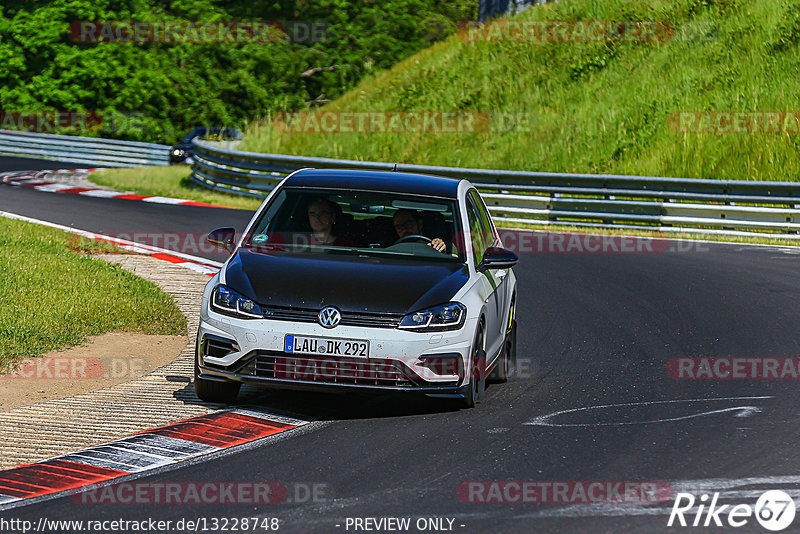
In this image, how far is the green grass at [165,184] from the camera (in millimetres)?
26016

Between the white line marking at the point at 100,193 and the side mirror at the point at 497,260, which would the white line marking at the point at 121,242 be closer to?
the white line marking at the point at 100,193

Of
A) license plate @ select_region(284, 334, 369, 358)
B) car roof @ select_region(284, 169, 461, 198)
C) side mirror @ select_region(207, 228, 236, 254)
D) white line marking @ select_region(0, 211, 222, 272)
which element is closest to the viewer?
license plate @ select_region(284, 334, 369, 358)

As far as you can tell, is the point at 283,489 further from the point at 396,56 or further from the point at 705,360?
the point at 396,56

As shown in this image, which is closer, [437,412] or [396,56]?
[437,412]

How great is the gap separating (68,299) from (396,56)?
3607 centimetres

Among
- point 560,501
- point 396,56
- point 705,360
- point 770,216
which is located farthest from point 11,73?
point 560,501

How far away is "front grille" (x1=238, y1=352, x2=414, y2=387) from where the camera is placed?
7.57 metres

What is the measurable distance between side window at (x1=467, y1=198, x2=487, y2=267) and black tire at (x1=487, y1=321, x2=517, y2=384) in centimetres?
75

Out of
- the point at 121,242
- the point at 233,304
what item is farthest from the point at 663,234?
the point at 233,304

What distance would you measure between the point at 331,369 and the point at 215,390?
96cm

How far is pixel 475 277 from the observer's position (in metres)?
8.45

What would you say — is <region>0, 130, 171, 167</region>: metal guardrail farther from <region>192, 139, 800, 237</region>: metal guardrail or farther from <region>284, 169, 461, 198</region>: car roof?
<region>284, 169, 461, 198</region>: car roof

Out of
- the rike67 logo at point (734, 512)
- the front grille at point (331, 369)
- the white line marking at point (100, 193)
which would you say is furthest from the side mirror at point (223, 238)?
the white line marking at point (100, 193)

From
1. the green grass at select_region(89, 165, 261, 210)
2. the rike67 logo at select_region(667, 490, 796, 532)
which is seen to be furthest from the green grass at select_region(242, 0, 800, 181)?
the rike67 logo at select_region(667, 490, 796, 532)
